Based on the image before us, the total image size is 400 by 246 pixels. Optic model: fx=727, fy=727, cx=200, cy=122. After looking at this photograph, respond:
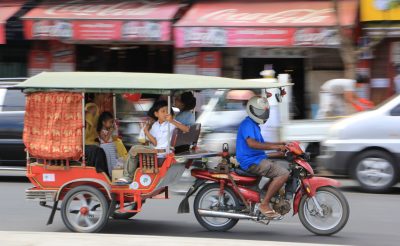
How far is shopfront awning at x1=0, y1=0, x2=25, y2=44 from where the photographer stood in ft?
60.7

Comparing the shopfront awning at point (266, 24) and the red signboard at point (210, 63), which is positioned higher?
the shopfront awning at point (266, 24)

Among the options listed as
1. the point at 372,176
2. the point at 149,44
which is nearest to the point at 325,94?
the point at 372,176

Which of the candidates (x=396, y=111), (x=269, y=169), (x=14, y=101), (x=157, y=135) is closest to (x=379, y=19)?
(x=396, y=111)

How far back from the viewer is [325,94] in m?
14.2

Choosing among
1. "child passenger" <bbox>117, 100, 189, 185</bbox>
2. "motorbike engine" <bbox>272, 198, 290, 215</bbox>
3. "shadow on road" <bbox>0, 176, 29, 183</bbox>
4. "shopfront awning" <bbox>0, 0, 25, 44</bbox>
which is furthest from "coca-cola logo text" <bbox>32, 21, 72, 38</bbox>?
"motorbike engine" <bbox>272, 198, 290, 215</bbox>

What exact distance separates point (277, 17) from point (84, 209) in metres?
10.3

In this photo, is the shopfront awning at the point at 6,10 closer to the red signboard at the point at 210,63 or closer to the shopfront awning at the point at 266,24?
the shopfront awning at the point at 266,24

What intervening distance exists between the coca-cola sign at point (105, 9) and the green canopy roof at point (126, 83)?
9.90 m

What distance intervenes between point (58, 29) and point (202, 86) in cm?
1121

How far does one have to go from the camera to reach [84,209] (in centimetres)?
819

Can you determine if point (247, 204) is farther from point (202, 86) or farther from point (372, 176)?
point (372, 176)

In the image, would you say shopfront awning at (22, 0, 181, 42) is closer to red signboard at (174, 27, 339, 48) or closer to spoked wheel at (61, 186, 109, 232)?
red signboard at (174, 27, 339, 48)

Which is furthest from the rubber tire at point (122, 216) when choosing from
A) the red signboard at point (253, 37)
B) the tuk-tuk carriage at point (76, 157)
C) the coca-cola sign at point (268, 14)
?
the coca-cola sign at point (268, 14)

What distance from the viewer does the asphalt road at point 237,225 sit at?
8219 mm
